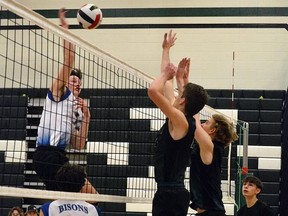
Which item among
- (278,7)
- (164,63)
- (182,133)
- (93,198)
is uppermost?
(278,7)

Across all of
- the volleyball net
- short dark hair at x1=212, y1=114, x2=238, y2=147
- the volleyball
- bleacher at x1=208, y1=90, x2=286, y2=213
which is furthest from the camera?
bleacher at x1=208, y1=90, x2=286, y2=213

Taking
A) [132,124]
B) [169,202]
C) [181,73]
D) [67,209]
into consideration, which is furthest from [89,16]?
[132,124]

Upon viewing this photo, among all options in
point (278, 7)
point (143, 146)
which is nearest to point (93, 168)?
point (143, 146)

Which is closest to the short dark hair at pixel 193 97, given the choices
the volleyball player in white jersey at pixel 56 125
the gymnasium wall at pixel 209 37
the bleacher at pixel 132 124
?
the volleyball player in white jersey at pixel 56 125

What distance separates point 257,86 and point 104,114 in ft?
Answer: 10.6

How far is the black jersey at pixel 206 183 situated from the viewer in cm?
584

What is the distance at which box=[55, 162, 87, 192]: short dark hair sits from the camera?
17.8 ft

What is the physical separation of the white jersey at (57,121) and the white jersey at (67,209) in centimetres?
73

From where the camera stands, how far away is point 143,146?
39.2 ft

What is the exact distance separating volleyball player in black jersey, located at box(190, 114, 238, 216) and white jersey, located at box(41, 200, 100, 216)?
40.2 inches

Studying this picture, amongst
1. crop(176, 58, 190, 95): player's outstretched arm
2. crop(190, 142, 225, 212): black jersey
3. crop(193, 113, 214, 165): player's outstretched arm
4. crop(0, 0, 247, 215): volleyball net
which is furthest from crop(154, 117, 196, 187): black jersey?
crop(0, 0, 247, 215): volleyball net

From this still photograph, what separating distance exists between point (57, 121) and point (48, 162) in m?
0.40

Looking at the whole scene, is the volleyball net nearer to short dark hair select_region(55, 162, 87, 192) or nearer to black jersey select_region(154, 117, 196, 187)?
short dark hair select_region(55, 162, 87, 192)

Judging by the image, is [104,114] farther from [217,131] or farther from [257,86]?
[217,131]
